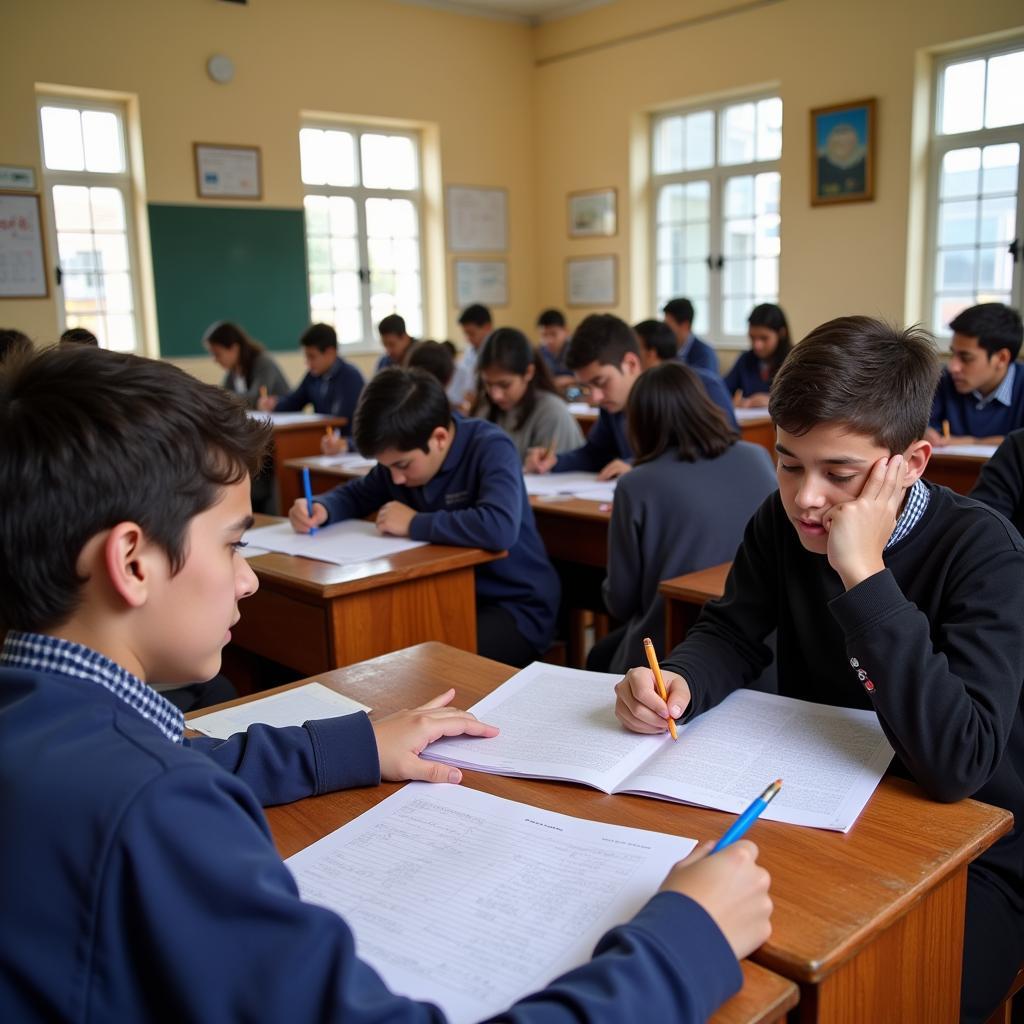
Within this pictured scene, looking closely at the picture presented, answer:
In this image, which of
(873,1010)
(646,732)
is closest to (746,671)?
(646,732)

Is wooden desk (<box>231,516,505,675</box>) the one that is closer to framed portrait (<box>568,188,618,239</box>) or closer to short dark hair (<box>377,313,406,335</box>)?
short dark hair (<box>377,313,406,335</box>)

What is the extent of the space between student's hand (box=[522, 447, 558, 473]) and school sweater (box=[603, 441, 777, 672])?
1341 mm

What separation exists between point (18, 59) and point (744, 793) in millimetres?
6526

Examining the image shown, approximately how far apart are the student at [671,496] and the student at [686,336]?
3.88 meters

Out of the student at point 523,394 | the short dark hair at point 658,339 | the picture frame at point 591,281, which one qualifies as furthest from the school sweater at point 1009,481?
the picture frame at point 591,281

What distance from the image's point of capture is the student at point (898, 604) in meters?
1.12

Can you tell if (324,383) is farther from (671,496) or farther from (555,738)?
(555,738)

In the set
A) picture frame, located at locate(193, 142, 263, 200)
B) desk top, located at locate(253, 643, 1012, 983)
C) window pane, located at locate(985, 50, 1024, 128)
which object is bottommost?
desk top, located at locate(253, 643, 1012, 983)

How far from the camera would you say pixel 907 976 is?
100 centimetres

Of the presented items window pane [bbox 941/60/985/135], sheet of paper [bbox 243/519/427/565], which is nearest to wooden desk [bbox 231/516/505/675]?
sheet of paper [bbox 243/519/427/565]

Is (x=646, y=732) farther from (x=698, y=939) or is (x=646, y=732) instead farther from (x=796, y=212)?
(x=796, y=212)

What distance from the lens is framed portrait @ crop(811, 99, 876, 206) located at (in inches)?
245

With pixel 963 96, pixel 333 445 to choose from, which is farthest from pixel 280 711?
pixel 963 96

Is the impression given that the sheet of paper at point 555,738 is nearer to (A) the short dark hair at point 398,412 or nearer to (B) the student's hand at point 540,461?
(A) the short dark hair at point 398,412
